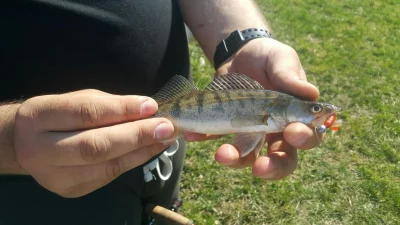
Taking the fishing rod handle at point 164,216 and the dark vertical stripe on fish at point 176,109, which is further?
the fishing rod handle at point 164,216

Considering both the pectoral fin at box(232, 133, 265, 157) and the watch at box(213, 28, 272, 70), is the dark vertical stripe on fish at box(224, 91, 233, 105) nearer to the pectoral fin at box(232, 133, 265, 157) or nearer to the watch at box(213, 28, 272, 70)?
the pectoral fin at box(232, 133, 265, 157)

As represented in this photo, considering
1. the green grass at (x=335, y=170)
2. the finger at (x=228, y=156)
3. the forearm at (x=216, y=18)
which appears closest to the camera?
the finger at (x=228, y=156)

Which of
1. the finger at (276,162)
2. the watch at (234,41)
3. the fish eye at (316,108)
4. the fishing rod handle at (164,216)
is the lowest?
the fishing rod handle at (164,216)

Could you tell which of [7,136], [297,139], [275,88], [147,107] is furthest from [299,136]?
[7,136]

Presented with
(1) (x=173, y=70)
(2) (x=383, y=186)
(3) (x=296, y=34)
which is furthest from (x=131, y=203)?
(3) (x=296, y=34)

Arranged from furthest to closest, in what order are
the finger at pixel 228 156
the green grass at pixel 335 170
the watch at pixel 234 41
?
1. the green grass at pixel 335 170
2. the watch at pixel 234 41
3. the finger at pixel 228 156

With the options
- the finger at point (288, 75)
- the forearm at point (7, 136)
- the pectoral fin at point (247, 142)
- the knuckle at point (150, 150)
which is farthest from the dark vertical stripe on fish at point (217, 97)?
the forearm at point (7, 136)

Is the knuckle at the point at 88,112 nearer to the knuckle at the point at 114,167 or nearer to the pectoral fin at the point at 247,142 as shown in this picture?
the knuckle at the point at 114,167
